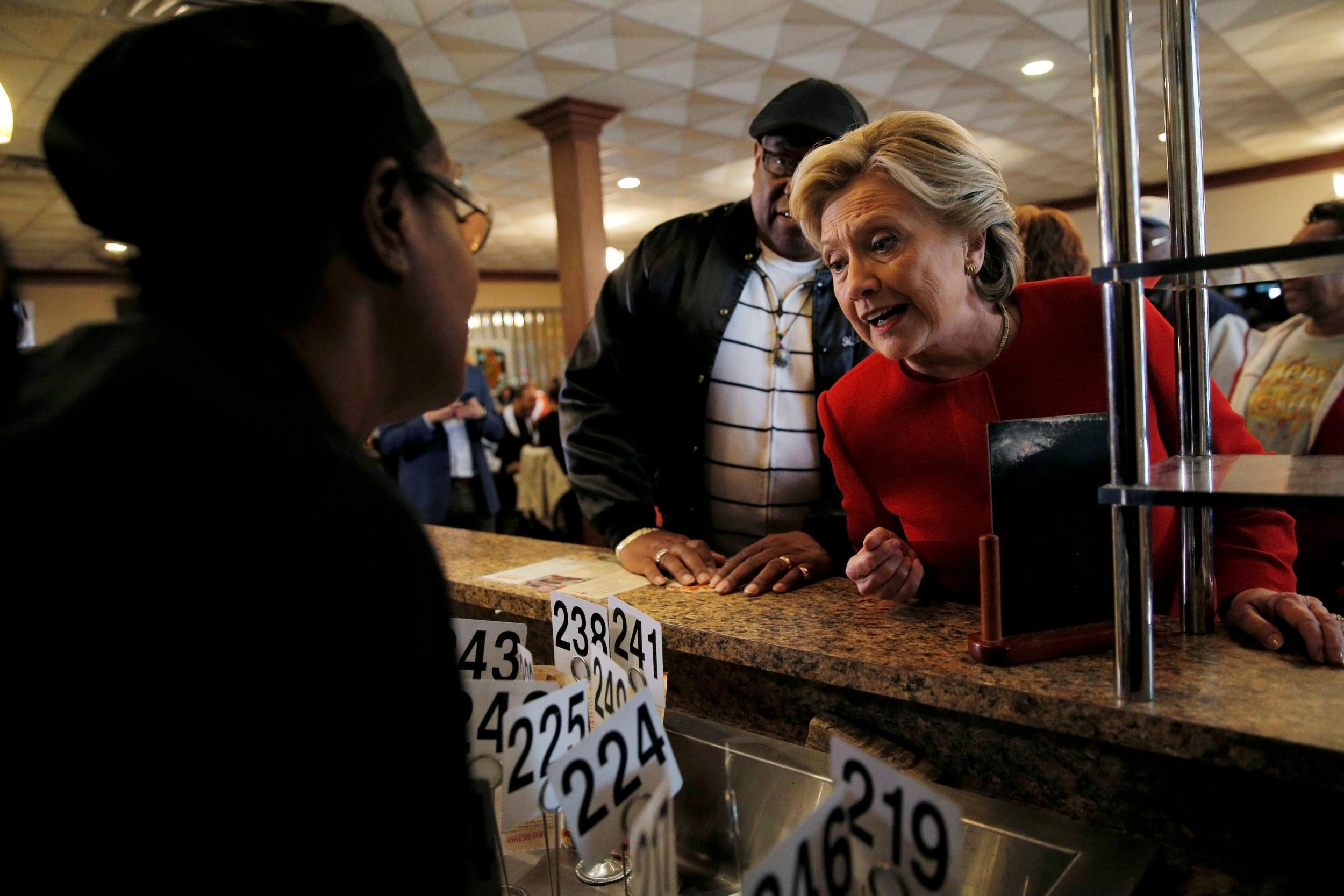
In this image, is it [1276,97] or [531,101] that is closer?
[531,101]

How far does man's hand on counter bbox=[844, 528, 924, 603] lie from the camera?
1.23m

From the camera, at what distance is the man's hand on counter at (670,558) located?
1551mm

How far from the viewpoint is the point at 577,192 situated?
21.3 ft

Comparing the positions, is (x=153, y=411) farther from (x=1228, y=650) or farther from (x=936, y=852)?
(x=1228, y=650)

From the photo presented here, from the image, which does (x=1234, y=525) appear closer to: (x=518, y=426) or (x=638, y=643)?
(x=638, y=643)

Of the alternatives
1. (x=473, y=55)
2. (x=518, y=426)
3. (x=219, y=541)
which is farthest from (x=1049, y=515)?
(x=518, y=426)

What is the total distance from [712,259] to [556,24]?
363 centimetres

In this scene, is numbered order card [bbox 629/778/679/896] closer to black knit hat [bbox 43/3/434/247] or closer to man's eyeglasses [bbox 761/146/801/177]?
black knit hat [bbox 43/3/434/247]

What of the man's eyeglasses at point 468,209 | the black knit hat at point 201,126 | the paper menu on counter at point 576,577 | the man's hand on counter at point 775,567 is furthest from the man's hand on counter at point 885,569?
the black knit hat at point 201,126

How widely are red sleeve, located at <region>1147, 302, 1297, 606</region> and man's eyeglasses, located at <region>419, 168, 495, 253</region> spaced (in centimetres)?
89

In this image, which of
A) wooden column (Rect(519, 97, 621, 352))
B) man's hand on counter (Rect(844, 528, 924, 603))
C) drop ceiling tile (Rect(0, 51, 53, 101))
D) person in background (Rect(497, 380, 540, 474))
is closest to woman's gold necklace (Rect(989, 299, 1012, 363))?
man's hand on counter (Rect(844, 528, 924, 603))

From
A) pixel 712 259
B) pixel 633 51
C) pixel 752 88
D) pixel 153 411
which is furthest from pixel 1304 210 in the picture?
pixel 153 411

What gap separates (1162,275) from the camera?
2.64 feet

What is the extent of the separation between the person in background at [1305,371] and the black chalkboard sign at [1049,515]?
156 cm
